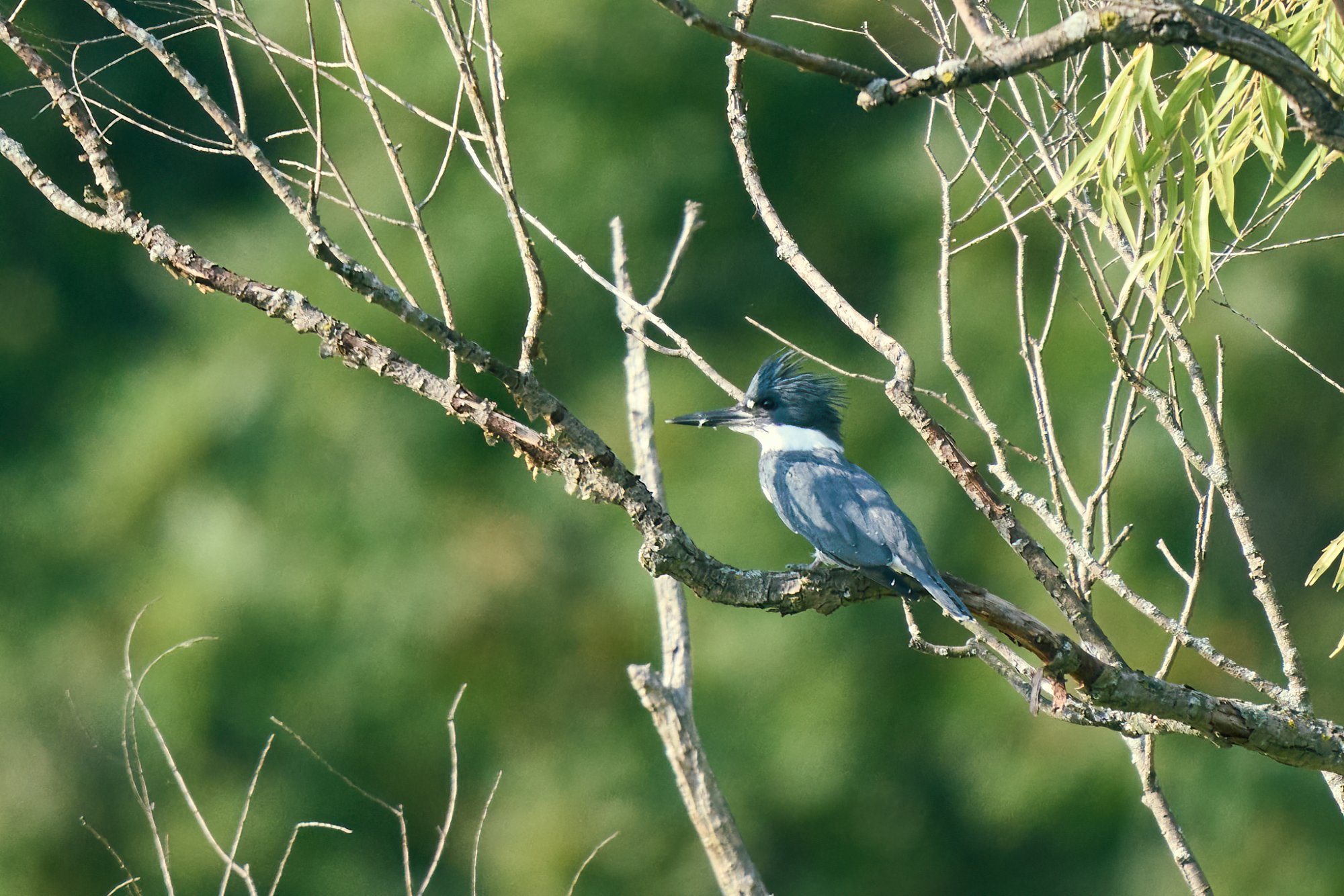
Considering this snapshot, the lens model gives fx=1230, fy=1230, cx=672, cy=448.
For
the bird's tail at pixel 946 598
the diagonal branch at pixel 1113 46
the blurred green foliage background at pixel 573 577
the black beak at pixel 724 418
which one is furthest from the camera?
the blurred green foliage background at pixel 573 577

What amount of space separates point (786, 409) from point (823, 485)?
50cm

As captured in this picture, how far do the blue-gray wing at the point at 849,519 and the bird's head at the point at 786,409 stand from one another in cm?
22

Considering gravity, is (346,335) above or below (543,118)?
below

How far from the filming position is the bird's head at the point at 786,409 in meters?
3.48

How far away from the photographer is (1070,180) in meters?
1.65

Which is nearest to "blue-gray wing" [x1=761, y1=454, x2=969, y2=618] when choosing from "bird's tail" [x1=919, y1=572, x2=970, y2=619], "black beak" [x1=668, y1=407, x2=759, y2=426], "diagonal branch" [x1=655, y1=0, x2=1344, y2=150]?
"bird's tail" [x1=919, y1=572, x2=970, y2=619]

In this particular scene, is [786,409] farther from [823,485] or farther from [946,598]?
[946,598]

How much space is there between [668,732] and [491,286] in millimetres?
2298

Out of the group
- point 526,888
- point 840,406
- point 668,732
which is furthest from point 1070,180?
point 526,888

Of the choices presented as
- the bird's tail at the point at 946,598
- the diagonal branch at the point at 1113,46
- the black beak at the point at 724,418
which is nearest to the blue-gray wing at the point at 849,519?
the bird's tail at the point at 946,598

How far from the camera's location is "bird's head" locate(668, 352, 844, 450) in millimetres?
3480

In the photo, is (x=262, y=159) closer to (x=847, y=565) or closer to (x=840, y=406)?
(x=847, y=565)

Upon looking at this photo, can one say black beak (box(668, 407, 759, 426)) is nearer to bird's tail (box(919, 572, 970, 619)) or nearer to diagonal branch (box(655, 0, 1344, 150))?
bird's tail (box(919, 572, 970, 619))

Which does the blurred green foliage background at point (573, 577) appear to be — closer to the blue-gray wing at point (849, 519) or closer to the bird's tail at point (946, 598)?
the blue-gray wing at point (849, 519)
